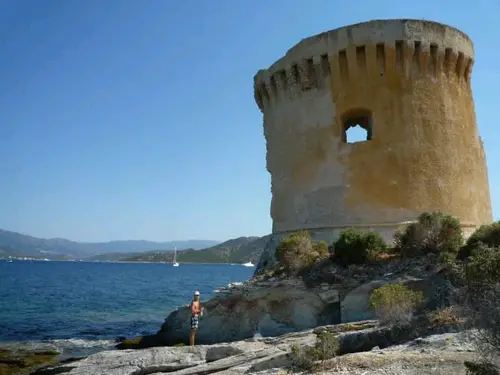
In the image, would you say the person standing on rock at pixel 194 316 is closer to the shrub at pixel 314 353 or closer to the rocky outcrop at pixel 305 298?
the rocky outcrop at pixel 305 298

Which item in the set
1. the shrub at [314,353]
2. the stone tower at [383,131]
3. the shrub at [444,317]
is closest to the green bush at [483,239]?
the stone tower at [383,131]

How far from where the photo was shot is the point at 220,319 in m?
13.5

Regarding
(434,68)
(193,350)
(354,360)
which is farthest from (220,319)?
(434,68)

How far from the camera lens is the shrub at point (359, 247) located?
474 inches

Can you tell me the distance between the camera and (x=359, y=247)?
12.1m

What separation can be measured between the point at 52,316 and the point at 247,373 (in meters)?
20.7

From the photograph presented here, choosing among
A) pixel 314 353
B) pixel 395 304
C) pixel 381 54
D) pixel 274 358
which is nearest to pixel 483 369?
pixel 314 353

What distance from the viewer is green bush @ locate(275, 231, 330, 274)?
1270 cm

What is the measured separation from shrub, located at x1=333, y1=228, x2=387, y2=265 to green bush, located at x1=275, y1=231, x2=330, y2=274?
2.34 ft

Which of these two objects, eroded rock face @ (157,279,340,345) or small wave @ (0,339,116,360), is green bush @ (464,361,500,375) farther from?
small wave @ (0,339,116,360)

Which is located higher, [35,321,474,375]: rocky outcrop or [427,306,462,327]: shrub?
[427,306,462,327]: shrub

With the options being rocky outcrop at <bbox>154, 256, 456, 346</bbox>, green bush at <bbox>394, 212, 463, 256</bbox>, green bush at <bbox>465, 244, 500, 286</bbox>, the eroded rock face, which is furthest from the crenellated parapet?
green bush at <bbox>465, 244, 500, 286</bbox>

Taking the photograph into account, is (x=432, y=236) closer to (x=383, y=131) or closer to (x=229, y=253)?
(x=383, y=131)

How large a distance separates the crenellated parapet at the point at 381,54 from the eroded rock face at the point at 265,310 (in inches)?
253
